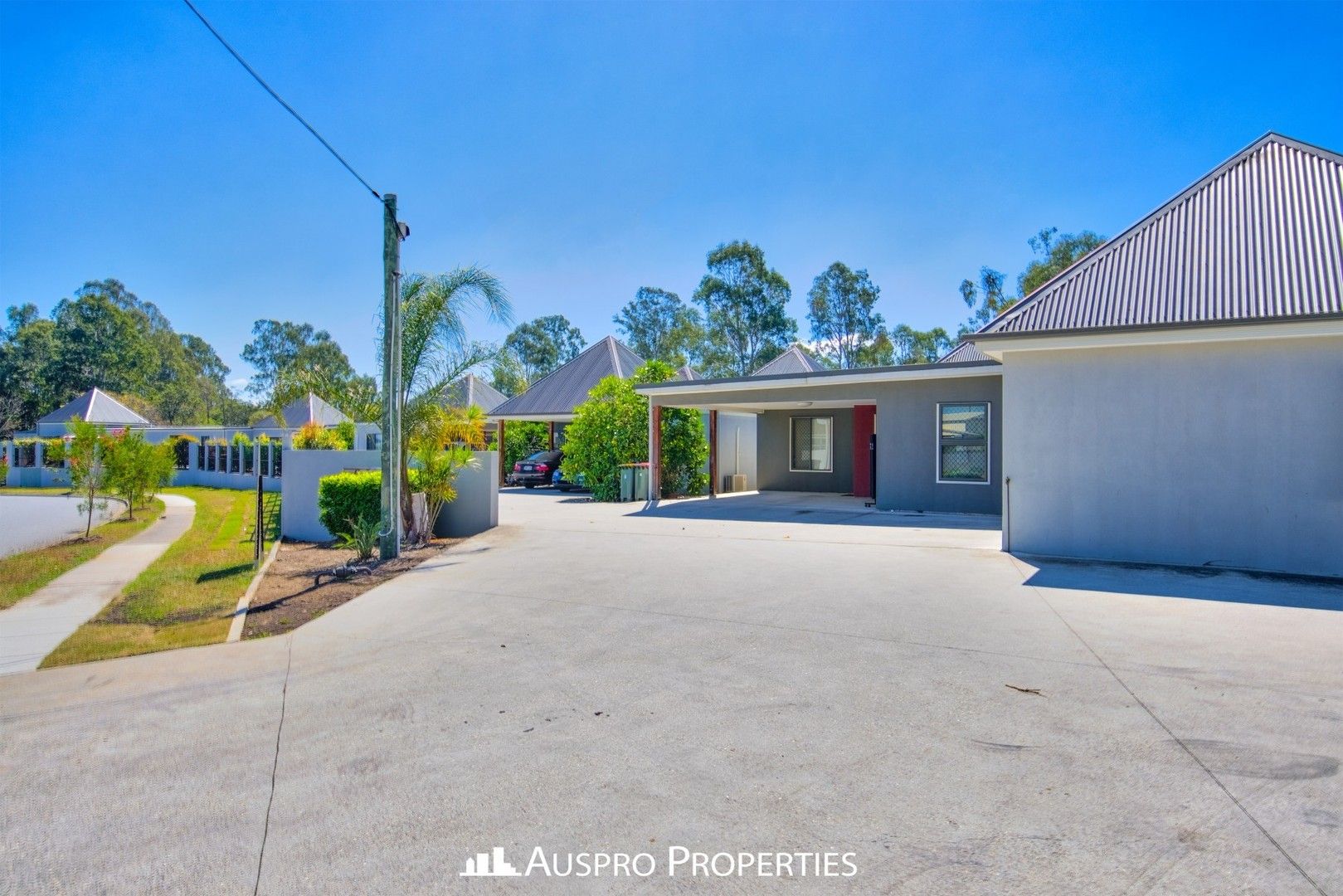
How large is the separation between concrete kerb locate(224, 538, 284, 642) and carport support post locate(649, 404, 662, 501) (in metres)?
10.7

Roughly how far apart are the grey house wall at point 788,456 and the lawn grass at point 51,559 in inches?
663

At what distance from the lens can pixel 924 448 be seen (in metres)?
16.5

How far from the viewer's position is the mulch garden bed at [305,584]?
751cm

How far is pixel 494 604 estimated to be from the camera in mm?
7797

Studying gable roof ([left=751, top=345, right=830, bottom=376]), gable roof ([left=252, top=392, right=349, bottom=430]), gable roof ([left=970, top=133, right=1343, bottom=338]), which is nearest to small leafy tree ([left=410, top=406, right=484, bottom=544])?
gable roof ([left=970, top=133, right=1343, bottom=338])

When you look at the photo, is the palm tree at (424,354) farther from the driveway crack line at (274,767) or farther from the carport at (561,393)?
the carport at (561,393)

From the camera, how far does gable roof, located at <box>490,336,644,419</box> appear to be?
1043 inches

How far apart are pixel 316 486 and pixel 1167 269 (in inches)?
563

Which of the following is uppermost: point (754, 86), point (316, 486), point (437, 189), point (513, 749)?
point (754, 86)

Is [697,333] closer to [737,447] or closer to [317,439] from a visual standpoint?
[737,447]

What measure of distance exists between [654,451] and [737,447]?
440 centimetres

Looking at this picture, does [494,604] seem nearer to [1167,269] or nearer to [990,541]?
[990,541]

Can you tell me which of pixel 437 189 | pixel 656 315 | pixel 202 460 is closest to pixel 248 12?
pixel 437 189

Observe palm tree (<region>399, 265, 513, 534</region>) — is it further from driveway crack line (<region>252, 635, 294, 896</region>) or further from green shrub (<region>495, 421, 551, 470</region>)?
green shrub (<region>495, 421, 551, 470</region>)
